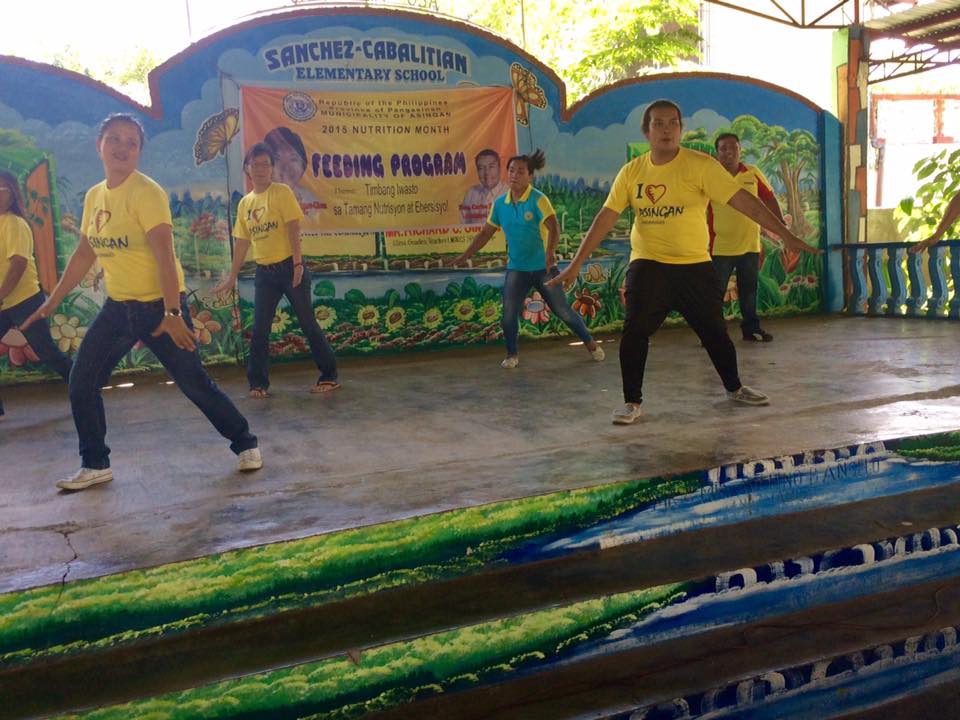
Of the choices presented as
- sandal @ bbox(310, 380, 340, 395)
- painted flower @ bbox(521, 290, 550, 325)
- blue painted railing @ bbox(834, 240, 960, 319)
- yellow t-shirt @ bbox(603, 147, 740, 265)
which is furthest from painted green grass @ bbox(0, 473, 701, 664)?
blue painted railing @ bbox(834, 240, 960, 319)

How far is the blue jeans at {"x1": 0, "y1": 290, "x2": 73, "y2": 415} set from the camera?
576cm

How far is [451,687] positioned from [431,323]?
576 cm

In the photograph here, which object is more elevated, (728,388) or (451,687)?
(728,388)

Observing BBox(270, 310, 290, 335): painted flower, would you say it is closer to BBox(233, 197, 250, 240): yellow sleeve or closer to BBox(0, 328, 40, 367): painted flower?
BBox(233, 197, 250, 240): yellow sleeve

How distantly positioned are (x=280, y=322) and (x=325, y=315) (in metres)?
0.41

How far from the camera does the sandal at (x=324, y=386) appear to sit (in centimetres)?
603

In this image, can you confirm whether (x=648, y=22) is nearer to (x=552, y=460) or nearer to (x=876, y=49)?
(x=876, y=49)

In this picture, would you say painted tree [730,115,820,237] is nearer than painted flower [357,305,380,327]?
No

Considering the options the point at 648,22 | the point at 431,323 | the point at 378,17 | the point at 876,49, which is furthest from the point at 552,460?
the point at 648,22

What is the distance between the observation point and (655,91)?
353 inches

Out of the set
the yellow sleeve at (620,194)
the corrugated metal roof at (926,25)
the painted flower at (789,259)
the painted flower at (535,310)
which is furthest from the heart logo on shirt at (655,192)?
the corrugated metal roof at (926,25)

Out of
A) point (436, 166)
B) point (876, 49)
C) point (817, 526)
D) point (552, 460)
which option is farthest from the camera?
point (876, 49)

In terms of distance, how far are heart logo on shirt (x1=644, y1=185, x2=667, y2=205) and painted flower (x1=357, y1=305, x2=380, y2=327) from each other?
4.12 meters

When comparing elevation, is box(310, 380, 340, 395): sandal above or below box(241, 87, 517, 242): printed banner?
below
